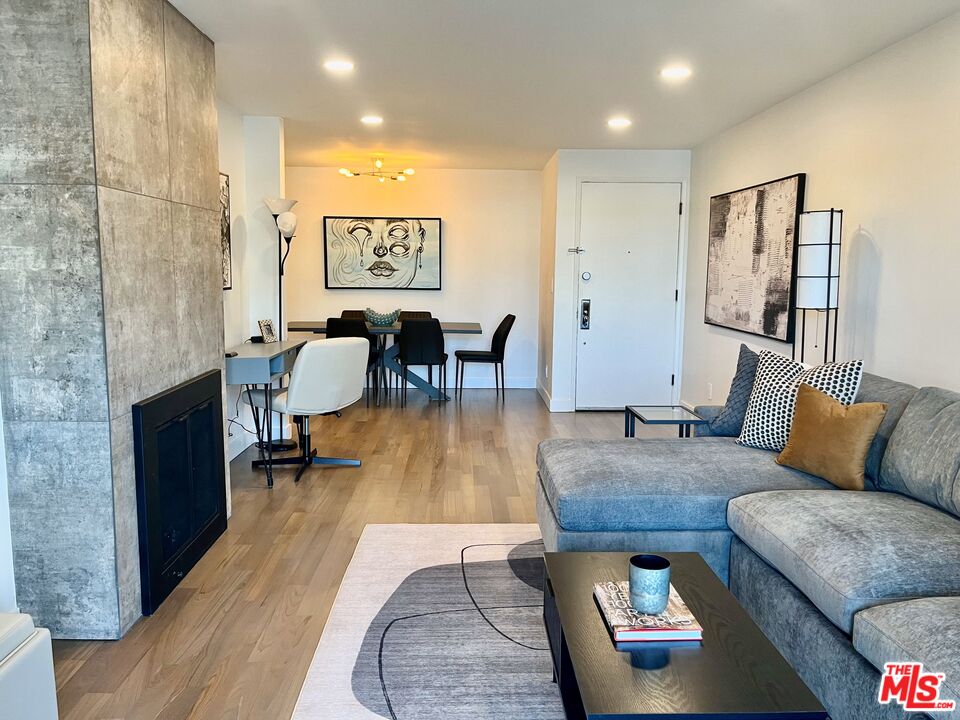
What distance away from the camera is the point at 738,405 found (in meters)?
3.58

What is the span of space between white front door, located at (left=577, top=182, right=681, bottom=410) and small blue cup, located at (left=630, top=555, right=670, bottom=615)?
15.7 ft

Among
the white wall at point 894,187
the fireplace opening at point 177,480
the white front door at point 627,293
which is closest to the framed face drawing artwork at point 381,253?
the white front door at point 627,293

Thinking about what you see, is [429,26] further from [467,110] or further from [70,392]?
[70,392]

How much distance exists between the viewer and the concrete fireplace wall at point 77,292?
229 centimetres

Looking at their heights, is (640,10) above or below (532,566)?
above

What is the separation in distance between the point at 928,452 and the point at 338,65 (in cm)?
317

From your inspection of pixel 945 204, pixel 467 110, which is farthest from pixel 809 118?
pixel 467 110

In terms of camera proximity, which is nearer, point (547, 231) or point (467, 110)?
point (467, 110)

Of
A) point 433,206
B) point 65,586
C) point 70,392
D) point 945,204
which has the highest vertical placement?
point 433,206

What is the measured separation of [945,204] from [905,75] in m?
0.68

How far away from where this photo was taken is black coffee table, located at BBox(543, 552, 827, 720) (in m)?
1.43

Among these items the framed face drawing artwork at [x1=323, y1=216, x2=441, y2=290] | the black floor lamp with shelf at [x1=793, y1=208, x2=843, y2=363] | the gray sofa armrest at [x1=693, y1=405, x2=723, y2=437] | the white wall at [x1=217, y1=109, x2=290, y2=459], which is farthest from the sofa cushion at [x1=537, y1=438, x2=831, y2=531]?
the framed face drawing artwork at [x1=323, y1=216, x2=441, y2=290]

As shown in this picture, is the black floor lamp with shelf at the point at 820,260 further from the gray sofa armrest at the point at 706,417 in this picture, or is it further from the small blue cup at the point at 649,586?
the small blue cup at the point at 649,586

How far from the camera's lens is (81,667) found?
230cm
